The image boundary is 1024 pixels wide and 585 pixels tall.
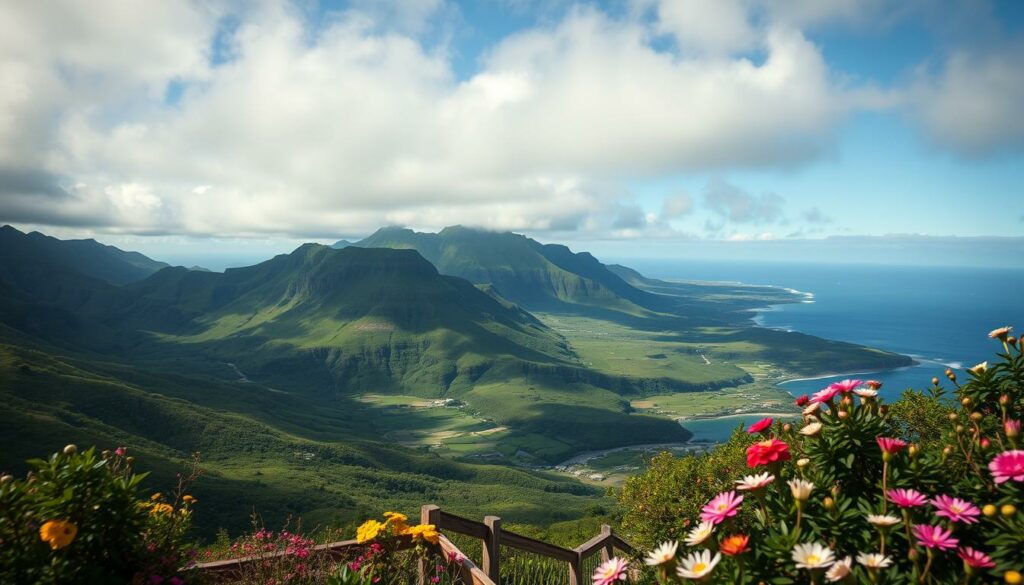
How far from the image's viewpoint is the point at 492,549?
6.67 metres

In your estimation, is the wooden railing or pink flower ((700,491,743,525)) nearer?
pink flower ((700,491,743,525))

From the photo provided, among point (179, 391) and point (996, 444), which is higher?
point (996, 444)

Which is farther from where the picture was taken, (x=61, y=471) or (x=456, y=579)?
(x=456, y=579)

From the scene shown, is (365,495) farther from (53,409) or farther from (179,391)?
(179,391)

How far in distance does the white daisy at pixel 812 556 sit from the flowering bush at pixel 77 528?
160 inches

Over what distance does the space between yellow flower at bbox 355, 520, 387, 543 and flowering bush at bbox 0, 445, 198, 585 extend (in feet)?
4.82

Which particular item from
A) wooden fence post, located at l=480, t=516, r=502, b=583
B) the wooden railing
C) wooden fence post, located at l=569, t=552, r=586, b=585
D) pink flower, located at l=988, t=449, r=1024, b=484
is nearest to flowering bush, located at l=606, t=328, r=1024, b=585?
pink flower, located at l=988, t=449, r=1024, b=484

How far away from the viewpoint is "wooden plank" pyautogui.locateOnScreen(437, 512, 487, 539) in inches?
247

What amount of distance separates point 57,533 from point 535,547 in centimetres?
586

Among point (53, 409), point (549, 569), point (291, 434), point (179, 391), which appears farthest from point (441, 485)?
point (549, 569)

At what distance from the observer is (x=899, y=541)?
3.23 meters

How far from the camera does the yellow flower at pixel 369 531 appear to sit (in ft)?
16.6

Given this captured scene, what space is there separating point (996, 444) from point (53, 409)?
493ft

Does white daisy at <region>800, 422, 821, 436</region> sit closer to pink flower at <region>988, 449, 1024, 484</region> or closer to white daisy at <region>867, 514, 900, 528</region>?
white daisy at <region>867, 514, 900, 528</region>
